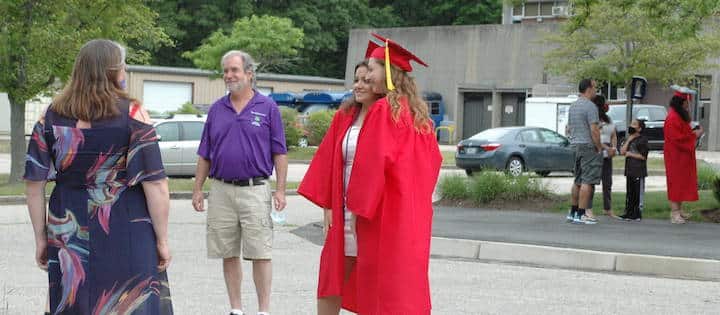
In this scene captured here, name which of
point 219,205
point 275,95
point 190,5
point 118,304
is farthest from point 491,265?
point 190,5

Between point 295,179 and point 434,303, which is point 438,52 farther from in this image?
point 434,303

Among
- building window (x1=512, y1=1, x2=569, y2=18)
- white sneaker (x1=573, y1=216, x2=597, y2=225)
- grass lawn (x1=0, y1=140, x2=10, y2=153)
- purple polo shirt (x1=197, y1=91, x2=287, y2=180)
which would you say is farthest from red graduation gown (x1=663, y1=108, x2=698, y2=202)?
building window (x1=512, y1=1, x2=569, y2=18)

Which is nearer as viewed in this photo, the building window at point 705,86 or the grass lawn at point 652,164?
the grass lawn at point 652,164

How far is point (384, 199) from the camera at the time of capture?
21.7 ft

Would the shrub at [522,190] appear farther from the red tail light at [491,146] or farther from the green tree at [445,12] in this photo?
the green tree at [445,12]

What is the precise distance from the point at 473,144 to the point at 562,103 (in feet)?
53.8

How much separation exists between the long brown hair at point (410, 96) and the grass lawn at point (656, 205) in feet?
34.0

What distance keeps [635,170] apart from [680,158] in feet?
2.45

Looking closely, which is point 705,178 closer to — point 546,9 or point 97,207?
point 97,207

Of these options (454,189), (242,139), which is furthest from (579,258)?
(454,189)

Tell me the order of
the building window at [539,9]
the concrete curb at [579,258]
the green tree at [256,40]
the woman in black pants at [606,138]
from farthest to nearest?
the building window at [539,9], the green tree at [256,40], the woman in black pants at [606,138], the concrete curb at [579,258]

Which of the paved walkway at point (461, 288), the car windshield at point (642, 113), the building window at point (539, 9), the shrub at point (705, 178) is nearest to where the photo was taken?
the paved walkway at point (461, 288)

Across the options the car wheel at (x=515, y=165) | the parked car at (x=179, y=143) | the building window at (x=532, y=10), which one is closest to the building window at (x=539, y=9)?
the building window at (x=532, y=10)

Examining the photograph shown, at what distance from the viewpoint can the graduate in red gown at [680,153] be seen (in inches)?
627
